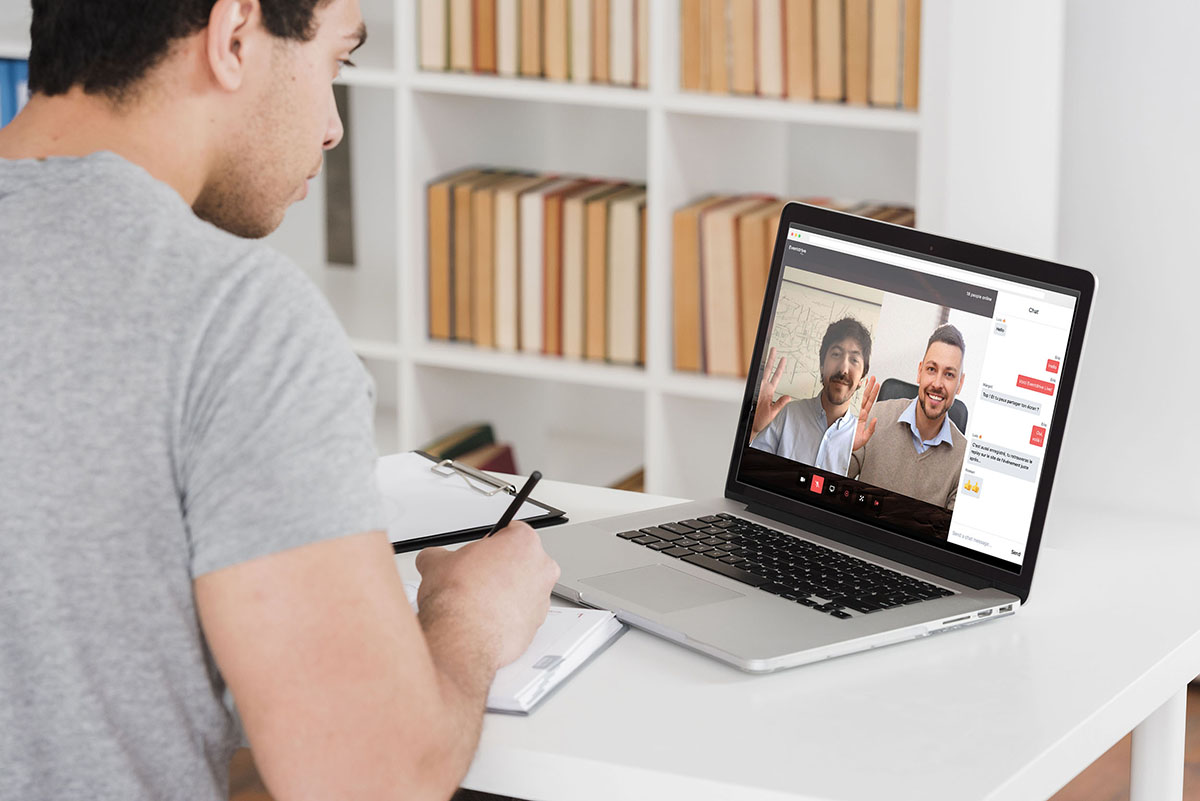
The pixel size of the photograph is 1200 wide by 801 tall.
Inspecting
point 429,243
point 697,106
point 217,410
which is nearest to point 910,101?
point 697,106

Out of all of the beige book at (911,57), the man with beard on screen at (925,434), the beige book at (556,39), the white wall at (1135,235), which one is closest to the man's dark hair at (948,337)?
the man with beard on screen at (925,434)

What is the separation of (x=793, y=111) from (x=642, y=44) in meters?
0.29

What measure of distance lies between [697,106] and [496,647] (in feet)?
4.62

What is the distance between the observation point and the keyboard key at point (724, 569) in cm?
113

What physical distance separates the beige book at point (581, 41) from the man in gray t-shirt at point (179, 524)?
1.54 metres

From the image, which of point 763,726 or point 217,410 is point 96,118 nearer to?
point 217,410

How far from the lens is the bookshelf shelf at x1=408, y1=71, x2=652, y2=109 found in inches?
89.0

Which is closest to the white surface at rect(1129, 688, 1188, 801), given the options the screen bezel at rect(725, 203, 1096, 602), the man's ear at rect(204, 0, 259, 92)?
the screen bezel at rect(725, 203, 1096, 602)

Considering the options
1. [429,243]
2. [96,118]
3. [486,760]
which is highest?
[96,118]

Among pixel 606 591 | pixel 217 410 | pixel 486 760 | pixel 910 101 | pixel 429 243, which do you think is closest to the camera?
pixel 217 410

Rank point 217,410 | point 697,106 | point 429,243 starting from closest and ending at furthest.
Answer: point 217,410
point 697,106
point 429,243

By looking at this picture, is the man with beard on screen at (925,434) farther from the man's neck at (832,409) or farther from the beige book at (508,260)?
the beige book at (508,260)

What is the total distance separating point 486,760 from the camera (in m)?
0.90

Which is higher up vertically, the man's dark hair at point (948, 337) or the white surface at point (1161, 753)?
the man's dark hair at point (948, 337)
